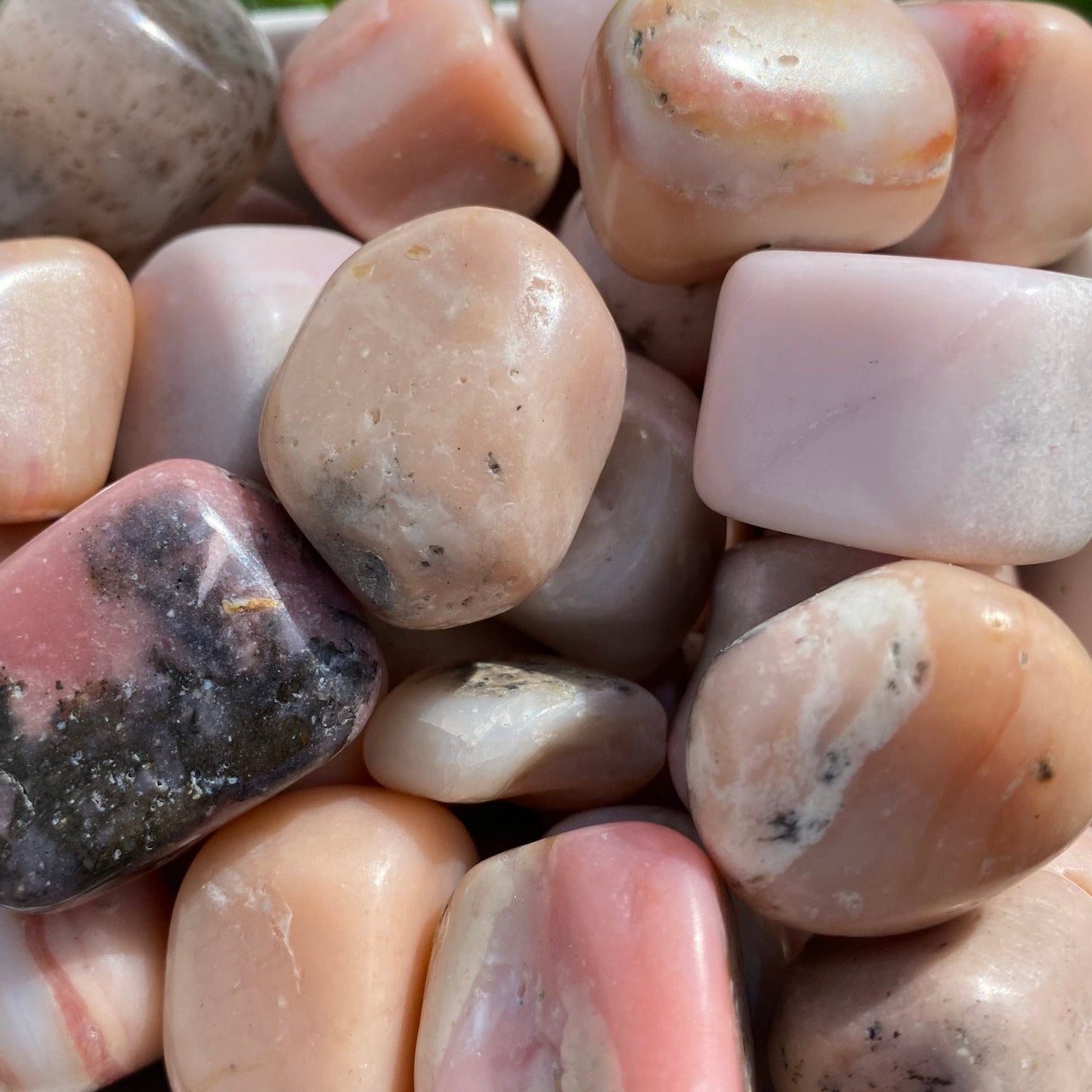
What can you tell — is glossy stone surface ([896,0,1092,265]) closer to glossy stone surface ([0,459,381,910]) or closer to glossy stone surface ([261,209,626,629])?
glossy stone surface ([261,209,626,629])

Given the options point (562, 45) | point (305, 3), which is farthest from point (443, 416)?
point (305, 3)

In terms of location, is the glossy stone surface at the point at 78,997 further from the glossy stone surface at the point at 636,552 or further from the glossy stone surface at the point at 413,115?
the glossy stone surface at the point at 413,115

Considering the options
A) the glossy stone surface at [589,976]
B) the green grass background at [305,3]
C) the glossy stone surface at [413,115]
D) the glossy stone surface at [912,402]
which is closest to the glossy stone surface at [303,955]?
the glossy stone surface at [589,976]

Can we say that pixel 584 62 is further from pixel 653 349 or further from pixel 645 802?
pixel 645 802

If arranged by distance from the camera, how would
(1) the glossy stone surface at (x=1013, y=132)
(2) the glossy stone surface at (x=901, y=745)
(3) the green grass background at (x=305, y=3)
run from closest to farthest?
(2) the glossy stone surface at (x=901, y=745)
(1) the glossy stone surface at (x=1013, y=132)
(3) the green grass background at (x=305, y=3)

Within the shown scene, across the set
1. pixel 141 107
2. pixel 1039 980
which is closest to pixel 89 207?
pixel 141 107

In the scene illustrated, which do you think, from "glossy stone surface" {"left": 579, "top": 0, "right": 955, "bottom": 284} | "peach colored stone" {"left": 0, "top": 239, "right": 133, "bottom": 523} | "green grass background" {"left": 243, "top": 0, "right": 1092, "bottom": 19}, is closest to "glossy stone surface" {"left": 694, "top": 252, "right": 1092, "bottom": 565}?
"glossy stone surface" {"left": 579, "top": 0, "right": 955, "bottom": 284}

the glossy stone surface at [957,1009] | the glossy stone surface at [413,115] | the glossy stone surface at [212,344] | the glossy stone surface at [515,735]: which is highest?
the glossy stone surface at [413,115]
